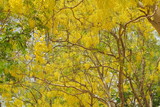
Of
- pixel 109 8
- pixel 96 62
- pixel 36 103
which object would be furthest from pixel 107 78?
pixel 109 8

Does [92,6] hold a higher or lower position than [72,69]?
higher

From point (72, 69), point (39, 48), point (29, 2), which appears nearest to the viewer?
point (29, 2)

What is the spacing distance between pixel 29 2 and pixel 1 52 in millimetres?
837

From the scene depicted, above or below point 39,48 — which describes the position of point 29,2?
above

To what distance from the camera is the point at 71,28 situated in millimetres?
5602

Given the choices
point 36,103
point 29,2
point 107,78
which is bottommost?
point 36,103

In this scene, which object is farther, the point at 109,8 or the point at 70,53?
the point at 70,53

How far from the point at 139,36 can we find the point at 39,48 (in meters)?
3.39

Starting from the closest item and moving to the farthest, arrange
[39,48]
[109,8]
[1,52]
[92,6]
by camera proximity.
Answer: [109,8], [1,52], [39,48], [92,6]

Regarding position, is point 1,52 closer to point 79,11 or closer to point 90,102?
point 79,11

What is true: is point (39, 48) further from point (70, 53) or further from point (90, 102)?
point (90, 102)

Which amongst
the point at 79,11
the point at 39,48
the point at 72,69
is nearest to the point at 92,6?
the point at 79,11

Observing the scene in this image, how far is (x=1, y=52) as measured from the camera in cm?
365

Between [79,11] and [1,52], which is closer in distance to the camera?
[1,52]
